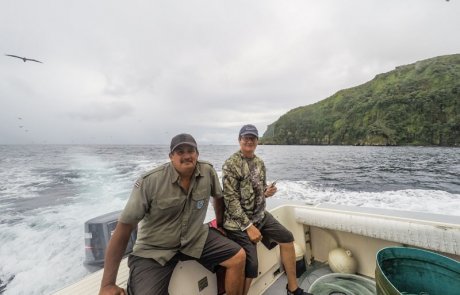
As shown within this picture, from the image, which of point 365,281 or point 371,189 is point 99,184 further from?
point 371,189

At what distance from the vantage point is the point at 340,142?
9381 centimetres

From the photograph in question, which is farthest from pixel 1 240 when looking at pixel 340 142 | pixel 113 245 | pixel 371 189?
pixel 340 142

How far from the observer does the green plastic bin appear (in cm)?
191

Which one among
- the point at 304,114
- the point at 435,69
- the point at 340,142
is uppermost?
the point at 435,69

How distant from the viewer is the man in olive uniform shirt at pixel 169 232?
6.10 ft

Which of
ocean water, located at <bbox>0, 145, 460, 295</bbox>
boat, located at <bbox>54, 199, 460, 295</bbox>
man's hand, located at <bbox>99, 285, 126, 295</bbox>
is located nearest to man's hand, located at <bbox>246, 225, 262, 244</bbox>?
boat, located at <bbox>54, 199, 460, 295</bbox>

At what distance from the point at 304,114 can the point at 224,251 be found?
143835 millimetres

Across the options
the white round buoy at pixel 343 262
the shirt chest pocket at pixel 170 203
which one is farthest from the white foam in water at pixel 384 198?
the shirt chest pocket at pixel 170 203

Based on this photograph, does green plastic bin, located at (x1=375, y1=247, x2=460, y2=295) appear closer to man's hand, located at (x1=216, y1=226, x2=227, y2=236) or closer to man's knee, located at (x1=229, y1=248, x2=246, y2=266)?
man's knee, located at (x1=229, y1=248, x2=246, y2=266)

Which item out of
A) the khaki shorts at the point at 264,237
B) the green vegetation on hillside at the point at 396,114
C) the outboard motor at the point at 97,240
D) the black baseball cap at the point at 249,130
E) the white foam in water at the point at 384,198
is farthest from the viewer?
the green vegetation on hillside at the point at 396,114

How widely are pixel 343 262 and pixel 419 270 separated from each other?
1090 millimetres

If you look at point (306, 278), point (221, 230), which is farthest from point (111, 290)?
point (306, 278)

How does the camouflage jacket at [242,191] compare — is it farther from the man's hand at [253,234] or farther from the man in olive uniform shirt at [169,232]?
the man in olive uniform shirt at [169,232]

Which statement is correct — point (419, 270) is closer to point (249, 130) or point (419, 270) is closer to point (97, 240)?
point (249, 130)
